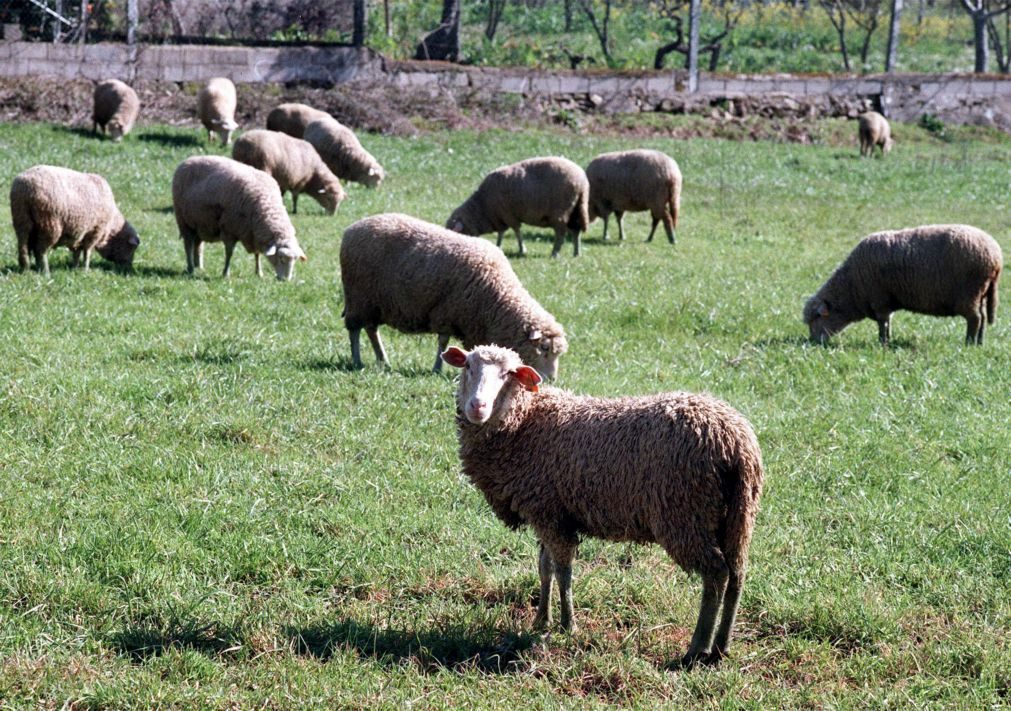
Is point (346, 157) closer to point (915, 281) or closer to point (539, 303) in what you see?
point (539, 303)

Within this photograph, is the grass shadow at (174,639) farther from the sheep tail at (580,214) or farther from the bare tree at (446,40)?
the bare tree at (446,40)

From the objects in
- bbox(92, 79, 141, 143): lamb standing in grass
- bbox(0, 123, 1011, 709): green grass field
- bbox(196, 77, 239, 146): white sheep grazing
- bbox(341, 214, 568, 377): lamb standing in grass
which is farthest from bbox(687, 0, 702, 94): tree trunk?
bbox(341, 214, 568, 377): lamb standing in grass

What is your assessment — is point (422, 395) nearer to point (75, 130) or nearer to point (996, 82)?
point (75, 130)

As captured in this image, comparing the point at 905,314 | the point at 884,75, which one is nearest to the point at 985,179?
the point at 884,75

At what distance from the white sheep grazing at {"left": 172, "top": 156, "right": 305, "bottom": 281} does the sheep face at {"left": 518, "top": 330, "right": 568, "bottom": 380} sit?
425 cm

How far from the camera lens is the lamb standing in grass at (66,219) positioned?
436 inches

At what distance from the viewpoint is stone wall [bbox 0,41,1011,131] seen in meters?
23.9

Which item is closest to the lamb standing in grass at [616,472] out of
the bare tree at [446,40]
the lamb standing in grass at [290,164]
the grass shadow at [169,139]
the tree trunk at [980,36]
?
the lamb standing in grass at [290,164]

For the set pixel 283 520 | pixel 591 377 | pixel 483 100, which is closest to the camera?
pixel 283 520

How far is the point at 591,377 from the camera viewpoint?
8.46 meters

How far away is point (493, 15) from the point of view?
38.0 metres

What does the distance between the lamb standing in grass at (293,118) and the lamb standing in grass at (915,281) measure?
497 inches

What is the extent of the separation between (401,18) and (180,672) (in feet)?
102

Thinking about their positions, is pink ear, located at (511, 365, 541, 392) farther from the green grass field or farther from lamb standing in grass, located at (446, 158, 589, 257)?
lamb standing in grass, located at (446, 158, 589, 257)
